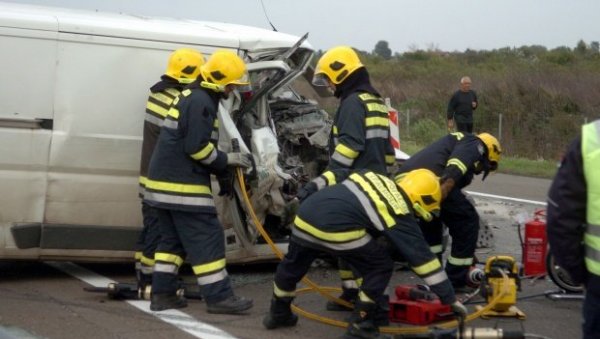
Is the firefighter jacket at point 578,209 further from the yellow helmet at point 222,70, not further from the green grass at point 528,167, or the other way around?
the green grass at point 528,167

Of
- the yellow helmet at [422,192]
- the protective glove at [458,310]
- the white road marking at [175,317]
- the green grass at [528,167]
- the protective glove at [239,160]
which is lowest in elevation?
the white road marking at [175,317]

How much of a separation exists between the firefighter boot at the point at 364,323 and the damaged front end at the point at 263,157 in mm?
1693

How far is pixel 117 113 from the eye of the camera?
7.39 metres

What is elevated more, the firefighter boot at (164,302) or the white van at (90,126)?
the white van at (90,126)

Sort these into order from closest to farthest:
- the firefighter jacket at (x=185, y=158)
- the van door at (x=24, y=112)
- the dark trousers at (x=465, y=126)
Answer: the firefighter jacket at (x=185, y=158) < the van door at (x=24, y=112) < the dark trousers at (x=465, y=126)

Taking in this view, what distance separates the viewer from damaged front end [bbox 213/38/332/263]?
755 cm

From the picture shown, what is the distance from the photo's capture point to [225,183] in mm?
7211

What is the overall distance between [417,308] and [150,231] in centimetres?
215

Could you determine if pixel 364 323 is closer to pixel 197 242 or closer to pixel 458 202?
pixel 197 242

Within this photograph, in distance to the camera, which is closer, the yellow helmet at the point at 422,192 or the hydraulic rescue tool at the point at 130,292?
the yellow helmet at the point at 422,192

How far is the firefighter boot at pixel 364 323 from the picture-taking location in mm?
6051

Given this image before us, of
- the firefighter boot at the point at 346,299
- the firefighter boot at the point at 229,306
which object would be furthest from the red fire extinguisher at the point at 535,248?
the firefighter boot at the point at 229,306

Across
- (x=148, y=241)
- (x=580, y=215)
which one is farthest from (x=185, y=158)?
(x=580, y=215)

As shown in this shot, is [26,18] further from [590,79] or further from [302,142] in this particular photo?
[590,79]
